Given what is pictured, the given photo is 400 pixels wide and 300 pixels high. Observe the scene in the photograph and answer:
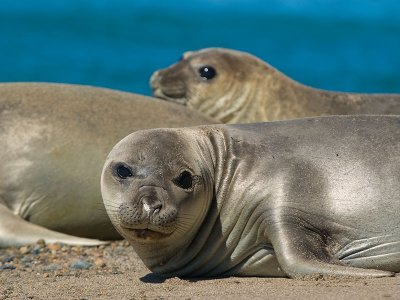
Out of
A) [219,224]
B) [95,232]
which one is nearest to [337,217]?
[219,224]

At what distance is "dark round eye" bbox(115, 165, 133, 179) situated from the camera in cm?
557

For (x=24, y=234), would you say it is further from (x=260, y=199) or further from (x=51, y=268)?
(x=260, y=199)

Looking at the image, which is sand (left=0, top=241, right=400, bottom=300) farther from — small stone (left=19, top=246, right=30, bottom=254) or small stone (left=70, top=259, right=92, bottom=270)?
small stone (left=19, top=246, right=30, bottom=254)

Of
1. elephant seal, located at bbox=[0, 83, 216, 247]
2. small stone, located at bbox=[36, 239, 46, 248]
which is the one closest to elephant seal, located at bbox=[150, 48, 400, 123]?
elephant seal, located at bbox=[0, 83, 216, 247]

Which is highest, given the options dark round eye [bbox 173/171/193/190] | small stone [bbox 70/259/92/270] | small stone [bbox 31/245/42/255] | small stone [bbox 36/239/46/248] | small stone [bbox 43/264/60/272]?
dark round eye [bbox 173/171/193/190]

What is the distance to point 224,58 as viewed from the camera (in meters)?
10.4

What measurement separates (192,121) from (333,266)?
3.33 meters

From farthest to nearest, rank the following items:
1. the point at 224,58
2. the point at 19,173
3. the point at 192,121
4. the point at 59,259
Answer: the point at 224,58
the point at 192,121
the point at 19,173
the point at 59,259

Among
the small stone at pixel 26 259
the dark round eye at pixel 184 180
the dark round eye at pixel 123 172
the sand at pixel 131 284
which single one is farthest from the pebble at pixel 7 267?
the dark round eye at pixel 184 180

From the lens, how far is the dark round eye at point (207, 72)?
10.4 meters

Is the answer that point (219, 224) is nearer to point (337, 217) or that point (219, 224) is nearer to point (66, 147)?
point (337, 217)

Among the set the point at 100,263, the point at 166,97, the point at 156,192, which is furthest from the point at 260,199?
the point at 166,97

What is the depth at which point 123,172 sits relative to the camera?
18.4 feet

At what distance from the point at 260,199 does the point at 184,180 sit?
407 mm
